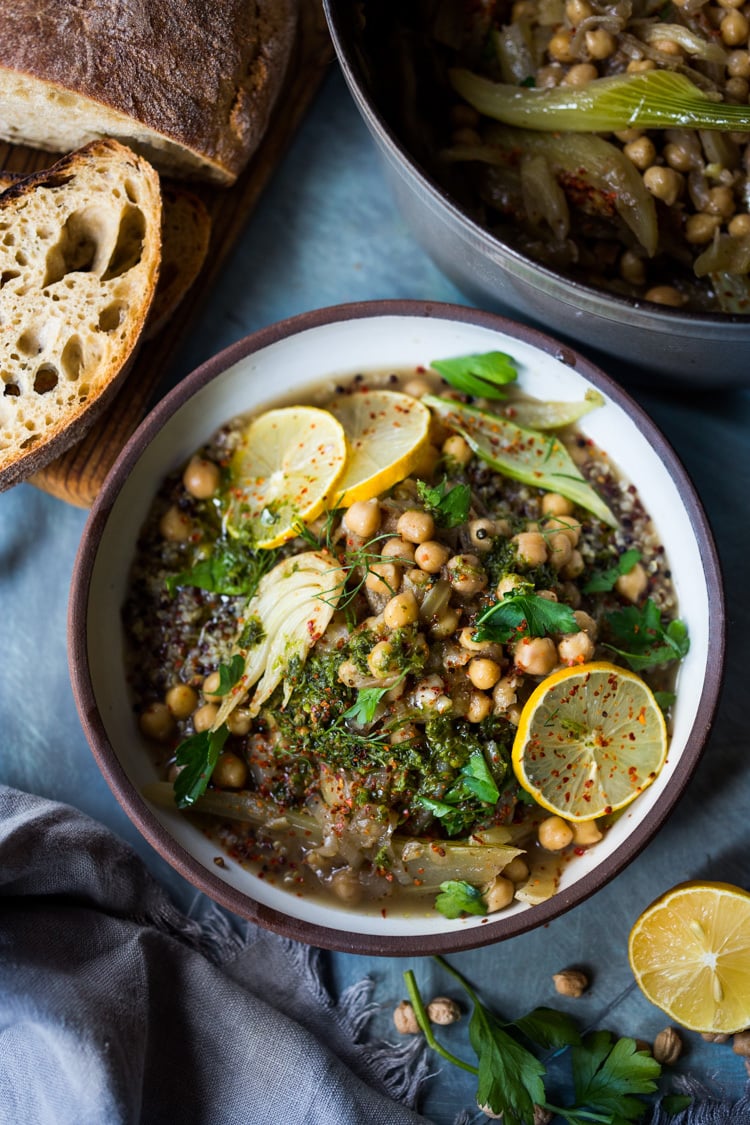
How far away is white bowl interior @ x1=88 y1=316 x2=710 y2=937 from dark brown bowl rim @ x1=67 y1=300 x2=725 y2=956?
0.03m

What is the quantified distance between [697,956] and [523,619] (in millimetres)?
1088

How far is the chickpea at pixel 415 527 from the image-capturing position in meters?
2.49

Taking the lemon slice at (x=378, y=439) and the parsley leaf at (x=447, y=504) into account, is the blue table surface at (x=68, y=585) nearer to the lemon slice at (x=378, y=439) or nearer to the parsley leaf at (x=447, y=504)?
the lemon slice at (x=378, y=439)

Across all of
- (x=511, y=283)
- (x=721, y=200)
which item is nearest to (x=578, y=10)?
(x=721, y=200)

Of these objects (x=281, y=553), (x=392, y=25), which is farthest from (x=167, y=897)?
(x=392, y=25)

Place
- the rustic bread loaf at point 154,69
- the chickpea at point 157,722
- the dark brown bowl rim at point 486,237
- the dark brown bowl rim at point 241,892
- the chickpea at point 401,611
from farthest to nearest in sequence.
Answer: the chickpea at point 157,722 < the rustic bread loaf at point 154,69 < the dark brown bowl rim at point 241,892 < the chickpea at point 401,611 < the dark brown bowl rim at point 486,237

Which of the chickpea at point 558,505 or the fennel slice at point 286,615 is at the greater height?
the chickpea at point 558,505

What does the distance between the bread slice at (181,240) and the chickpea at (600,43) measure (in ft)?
4.00

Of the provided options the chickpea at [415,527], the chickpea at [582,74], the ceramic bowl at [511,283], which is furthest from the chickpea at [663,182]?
the chickpea at [415,527]

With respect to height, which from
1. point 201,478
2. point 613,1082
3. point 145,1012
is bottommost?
point 145,1012

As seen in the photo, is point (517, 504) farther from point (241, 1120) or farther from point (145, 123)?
point (241, 1120)

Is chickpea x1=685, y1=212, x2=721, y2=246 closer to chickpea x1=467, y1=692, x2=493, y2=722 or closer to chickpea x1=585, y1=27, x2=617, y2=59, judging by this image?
chickpea x1=585, y1=27, x2=617, y2=59

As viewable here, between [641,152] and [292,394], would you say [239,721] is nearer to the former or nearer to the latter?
[292,394]

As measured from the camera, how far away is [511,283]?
2496 mm
